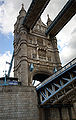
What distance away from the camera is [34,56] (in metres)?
29.7

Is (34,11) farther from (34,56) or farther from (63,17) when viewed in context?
(34,56)

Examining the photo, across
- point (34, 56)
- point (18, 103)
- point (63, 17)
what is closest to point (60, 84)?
point (18, 103)

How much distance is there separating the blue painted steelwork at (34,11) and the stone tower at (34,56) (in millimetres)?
1690

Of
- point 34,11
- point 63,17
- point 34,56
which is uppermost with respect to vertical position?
point 34,11

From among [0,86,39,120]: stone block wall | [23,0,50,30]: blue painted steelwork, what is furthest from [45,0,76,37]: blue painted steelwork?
[0,86,39,120]: stone block wall

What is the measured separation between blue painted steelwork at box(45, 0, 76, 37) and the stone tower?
2.71m

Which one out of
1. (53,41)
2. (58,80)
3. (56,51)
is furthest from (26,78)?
(53,41)

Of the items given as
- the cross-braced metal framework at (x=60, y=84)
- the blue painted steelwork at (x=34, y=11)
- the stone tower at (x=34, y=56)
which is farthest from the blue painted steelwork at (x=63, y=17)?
the cross-braced metal framework at (x=60, y=84)

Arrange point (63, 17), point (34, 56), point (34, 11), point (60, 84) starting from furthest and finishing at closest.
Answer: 1. point (63, 17)
2. point (34, 56)
3. point (34, 11)
4. point (60, 84)

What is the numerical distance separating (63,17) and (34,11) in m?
7.52

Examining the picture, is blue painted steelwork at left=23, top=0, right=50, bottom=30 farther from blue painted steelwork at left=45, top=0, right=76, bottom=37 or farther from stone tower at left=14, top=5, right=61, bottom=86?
blue painted steelwork at left=45, top=0, right=76, bottom=37

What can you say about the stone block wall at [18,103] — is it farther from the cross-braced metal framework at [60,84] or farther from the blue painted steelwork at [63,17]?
the blue painted steelwork at [63,17]

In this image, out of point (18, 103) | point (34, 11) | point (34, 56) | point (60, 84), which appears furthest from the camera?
point (34, 56)

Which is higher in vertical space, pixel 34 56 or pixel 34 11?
pixel 34 11
